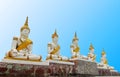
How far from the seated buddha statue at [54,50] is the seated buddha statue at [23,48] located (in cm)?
156

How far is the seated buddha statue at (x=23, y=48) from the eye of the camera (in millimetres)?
6277

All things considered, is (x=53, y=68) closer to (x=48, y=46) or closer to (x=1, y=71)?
(x=48, y=46)

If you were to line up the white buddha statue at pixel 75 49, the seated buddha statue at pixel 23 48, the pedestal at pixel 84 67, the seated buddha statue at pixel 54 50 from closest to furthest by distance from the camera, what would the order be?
1. the seated buddha statue at pixel 23 48
2. the seated buddha statue at pixel 54 50
3. the pedestal at pixel 84 67
4. the white buddha statue at pixel 75 49

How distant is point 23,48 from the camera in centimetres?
718

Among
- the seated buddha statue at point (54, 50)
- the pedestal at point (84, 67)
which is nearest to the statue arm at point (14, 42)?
the seated buddha statue at point (54, 50)

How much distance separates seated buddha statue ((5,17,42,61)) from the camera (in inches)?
247

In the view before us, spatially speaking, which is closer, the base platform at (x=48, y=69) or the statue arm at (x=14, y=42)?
the base platform at (x=48, y=69)

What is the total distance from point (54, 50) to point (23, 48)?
7.49ft

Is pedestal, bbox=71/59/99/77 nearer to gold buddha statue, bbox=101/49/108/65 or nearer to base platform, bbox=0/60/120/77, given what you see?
base platform, bbox=0/60/120/77

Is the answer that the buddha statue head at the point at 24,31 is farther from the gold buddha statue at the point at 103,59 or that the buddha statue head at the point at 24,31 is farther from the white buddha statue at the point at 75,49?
the gold buddha statue at the point at 103,59

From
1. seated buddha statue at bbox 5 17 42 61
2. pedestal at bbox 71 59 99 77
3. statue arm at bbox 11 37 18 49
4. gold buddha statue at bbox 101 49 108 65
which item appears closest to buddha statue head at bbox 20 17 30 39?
seated buddha statue at bbox 5 17 42 61

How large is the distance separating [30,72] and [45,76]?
2.22ft

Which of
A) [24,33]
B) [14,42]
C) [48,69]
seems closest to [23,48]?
[14,42]

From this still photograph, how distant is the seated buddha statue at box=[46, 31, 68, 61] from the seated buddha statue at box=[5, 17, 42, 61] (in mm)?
1563
